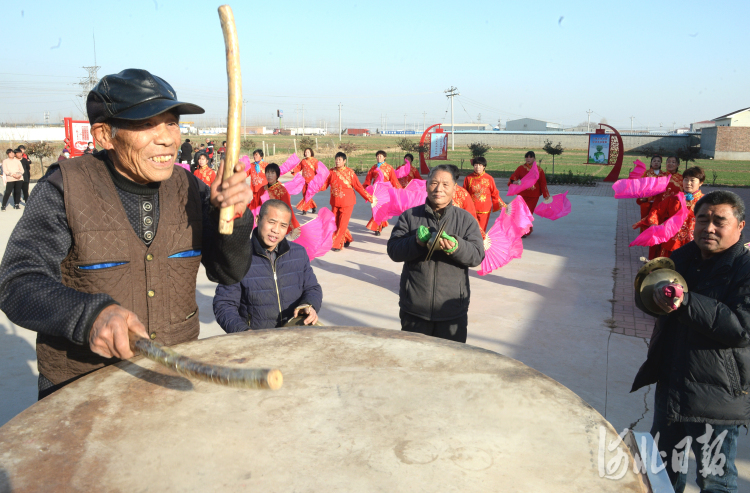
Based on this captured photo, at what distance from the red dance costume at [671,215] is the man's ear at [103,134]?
5.65m

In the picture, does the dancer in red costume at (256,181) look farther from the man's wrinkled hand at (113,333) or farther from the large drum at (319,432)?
the man's wrinkled hand at (113,333)

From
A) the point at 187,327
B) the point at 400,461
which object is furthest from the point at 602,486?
the point at 187,327

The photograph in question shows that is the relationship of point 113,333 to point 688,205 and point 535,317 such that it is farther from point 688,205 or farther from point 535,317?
point 688,205

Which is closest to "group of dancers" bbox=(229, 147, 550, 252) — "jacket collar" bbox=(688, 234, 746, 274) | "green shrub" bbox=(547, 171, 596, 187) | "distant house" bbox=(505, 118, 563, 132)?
"jacket collar" bbox=(688, 234, 746, 274)

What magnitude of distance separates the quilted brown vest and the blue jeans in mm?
2319

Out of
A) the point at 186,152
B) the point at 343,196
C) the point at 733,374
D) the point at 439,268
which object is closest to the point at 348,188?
the point at 343,196

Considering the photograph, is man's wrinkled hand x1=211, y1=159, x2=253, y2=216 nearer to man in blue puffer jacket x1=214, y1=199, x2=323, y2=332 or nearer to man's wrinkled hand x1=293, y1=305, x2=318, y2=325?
man's wrinkled hand x1=293, y1=305, x2=318, y2=325

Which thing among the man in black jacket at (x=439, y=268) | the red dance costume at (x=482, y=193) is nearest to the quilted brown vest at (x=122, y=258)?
the man in black jacket at (x=439, y=268)

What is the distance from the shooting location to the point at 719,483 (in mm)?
2537

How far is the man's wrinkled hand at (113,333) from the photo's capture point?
56.3 inches

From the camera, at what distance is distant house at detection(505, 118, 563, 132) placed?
8075 cm

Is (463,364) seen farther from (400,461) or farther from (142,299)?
(142,299)

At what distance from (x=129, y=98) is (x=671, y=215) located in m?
6.49

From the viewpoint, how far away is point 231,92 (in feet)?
5.38
